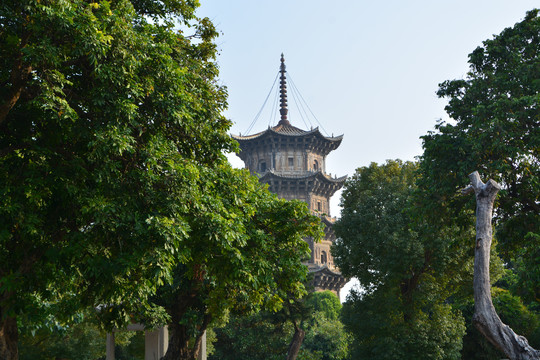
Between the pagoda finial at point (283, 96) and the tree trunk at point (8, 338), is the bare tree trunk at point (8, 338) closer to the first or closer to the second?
the tree trunk at point (8, 338)

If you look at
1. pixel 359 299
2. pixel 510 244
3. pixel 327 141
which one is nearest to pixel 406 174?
pixel 359 299

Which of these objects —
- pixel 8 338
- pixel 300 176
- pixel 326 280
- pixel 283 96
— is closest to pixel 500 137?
pixel 8 338

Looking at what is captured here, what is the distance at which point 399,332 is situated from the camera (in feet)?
95.3

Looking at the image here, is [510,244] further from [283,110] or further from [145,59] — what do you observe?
[283,110]

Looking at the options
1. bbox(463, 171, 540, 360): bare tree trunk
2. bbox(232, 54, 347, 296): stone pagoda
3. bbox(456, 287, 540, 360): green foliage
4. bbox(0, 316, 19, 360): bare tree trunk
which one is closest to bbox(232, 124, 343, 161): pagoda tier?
bbox(232, 54, 347, 296): stone pagoda

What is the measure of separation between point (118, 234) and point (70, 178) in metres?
1.38

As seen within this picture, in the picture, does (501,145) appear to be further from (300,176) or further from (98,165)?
(300,176)

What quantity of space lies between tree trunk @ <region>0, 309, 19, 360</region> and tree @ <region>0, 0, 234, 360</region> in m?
0.02

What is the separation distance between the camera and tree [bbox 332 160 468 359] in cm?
2873

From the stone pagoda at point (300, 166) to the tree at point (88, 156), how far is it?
58398mm

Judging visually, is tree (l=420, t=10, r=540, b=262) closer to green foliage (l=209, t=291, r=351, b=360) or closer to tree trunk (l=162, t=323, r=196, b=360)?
tree trunk (l=162, t=323, r=196, b=360)

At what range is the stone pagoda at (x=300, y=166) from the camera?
7181 cm

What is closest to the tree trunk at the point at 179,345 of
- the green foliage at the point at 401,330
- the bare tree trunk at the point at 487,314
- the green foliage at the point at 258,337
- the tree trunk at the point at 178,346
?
the tree trunk at the point at 178,346

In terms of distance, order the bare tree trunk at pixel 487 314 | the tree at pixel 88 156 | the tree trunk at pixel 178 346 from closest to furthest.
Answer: the bare tree trunk at pixel 487 314 < the tree at pixel 88 156 < the tree trunk at pixel 178 346
